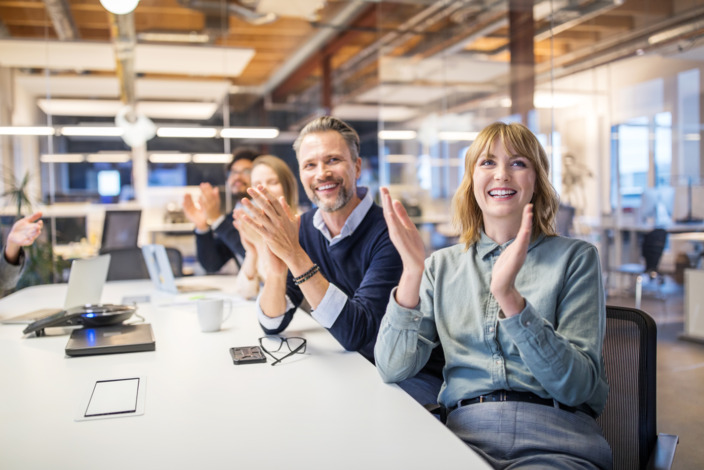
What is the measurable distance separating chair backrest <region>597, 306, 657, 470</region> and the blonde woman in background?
5.56 ft

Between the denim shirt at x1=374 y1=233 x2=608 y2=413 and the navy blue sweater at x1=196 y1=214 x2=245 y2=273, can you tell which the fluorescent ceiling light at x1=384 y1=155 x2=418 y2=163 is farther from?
the denim shirt at x1=374 y1=233 x2=608 y2=413

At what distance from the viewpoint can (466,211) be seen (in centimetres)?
177

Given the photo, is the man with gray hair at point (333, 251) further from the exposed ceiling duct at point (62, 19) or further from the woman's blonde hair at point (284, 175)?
the exposed ceiling duct at point (62, 19)

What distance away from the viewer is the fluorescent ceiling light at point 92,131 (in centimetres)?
630

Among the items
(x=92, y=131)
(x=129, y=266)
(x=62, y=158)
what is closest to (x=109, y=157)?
(x=92, y=131)

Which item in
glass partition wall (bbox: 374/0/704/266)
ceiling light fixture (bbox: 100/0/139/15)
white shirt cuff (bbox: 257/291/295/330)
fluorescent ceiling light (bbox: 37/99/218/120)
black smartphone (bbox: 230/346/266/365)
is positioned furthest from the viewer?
fluorescent ceiling light (bbox: 37/99/218/120)

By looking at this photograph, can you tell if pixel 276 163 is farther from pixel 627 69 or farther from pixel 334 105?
pixel 334 105

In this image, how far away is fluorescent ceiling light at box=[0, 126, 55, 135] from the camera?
6043 mm

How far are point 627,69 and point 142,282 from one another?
12.6 feet

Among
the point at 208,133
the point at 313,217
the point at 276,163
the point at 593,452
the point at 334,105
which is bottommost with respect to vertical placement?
the point at 593,452

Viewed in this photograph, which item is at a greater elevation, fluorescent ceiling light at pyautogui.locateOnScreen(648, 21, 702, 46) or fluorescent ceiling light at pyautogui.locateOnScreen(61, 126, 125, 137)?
fluorescent ceiling light at pyautogui.locateOnScreen(648, 21, 702, 46)

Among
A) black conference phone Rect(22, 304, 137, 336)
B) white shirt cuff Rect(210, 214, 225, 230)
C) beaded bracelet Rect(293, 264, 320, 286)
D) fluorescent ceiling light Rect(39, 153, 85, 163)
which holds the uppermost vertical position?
fluorescent ceiling light Rect(39, 153, 85, 163)

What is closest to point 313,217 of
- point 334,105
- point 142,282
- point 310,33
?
point 142,282

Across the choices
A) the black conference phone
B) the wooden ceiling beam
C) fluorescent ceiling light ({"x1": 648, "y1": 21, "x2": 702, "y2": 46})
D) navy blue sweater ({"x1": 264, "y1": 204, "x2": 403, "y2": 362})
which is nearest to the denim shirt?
navy blue sweater ({"x1": 264, "y1": 204, "x2": 403, "y2": 362})
